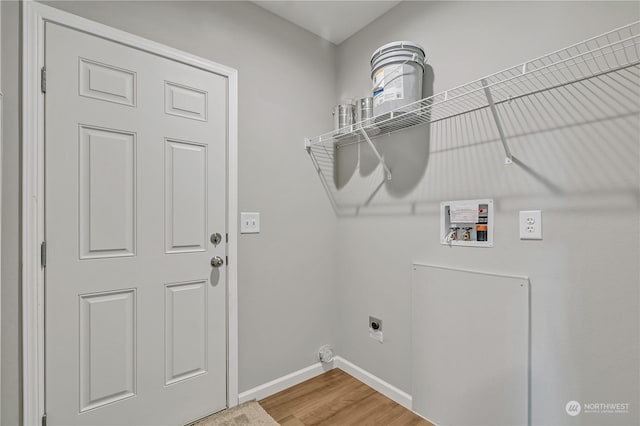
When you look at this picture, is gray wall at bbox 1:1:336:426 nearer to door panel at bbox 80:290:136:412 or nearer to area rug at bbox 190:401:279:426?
area rug at bbox 190:401:279:426

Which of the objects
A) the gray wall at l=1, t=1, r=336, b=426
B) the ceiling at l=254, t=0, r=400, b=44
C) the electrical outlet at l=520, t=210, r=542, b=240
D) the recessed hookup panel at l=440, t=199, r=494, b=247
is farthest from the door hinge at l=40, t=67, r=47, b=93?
the electrical outlet at l=520, t=210, r=542, b=240

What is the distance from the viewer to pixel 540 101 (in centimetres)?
128

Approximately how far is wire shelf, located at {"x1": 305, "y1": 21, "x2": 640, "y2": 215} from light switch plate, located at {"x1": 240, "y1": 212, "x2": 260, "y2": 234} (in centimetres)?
78

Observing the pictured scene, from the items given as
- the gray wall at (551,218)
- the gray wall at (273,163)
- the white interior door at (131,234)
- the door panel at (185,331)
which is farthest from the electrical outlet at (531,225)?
the door panel at (185,331)

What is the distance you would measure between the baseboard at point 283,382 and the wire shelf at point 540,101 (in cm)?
142

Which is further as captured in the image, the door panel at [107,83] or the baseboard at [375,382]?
the baseboard at [375,382]

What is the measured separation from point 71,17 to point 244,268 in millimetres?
1440

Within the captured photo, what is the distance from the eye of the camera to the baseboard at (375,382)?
Answer: 5.88ft

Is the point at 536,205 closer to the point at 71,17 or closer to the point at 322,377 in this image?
the point at 322,377

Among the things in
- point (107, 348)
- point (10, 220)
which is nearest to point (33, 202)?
point (10, 220)

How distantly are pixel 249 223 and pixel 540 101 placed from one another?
5.18 ft

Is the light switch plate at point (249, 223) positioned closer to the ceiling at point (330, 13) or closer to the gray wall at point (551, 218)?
the gray wall at point (551, 218)

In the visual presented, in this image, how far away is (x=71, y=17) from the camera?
4.29 ft

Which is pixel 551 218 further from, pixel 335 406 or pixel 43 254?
pixel 43 254
